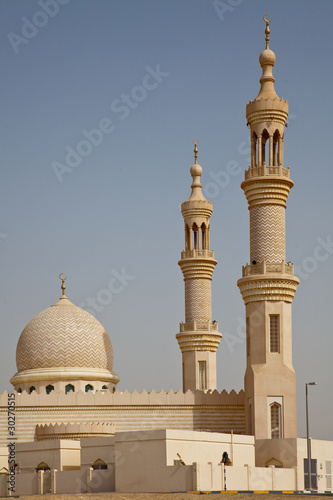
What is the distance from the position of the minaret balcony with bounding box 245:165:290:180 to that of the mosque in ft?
0.17

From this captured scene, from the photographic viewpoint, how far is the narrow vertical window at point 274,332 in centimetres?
4325

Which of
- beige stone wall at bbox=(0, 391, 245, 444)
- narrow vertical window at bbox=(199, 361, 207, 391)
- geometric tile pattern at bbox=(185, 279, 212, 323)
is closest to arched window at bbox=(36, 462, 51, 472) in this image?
beige stone wall at bbox=(0, 391, 245, 444)

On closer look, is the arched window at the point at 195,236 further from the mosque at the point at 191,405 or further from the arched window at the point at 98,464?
the arched window at the point at 98,464

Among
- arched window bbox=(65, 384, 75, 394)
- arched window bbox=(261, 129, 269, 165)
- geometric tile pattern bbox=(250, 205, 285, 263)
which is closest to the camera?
geometric tile pattern bbox=(250, 205, 285, 263)

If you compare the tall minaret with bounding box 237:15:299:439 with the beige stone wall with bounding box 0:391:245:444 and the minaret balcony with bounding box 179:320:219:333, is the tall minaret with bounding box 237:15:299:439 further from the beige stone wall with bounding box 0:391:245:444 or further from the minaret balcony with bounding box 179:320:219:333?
the minaret balcony with bounding box 179:320:219:333

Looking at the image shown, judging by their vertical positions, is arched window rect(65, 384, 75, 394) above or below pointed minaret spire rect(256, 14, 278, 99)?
below

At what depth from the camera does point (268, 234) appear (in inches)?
1730

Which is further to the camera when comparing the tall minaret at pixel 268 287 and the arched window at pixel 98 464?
the tall minaret at pixel 268 287

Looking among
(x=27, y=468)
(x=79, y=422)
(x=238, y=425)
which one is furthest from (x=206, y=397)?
(x=27, y=468)

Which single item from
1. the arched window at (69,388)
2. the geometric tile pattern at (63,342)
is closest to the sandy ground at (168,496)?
the arched window at (69,388)

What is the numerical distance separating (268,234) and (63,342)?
13104 millimetres

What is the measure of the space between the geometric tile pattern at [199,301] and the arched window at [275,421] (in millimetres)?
10924

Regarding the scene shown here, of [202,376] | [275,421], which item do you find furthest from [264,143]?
[202,376]

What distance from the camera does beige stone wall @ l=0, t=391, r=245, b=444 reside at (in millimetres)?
45531
